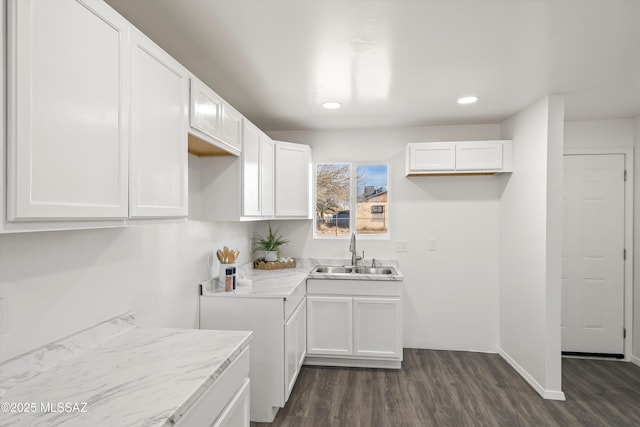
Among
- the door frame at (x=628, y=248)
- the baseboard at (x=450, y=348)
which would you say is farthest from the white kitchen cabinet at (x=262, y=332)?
the door frame at (x=628, y=248)

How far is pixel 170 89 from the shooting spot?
155 cm

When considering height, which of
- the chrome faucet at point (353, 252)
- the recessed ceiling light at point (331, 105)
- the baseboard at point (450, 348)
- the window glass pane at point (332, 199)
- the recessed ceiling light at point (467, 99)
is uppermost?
the recessed ceiling light at point (467, 99)

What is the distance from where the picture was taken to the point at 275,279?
118 inches

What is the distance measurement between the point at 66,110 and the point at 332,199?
10.3ft

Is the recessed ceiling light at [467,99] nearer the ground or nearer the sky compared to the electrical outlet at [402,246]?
nearer the sky

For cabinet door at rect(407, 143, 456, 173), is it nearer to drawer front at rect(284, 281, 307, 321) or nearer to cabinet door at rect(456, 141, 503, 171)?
cabinet door at rect(456, 141, 503, 171)

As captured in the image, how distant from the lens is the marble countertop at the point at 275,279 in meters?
2.50

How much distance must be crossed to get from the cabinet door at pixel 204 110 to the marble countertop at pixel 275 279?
44.3 inches

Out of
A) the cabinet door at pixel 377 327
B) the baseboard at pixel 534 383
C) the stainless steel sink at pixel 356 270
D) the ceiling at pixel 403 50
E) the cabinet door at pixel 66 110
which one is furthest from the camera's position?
the stainless steel sink at pixel 356 270

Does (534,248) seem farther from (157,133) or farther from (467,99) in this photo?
(157,133)

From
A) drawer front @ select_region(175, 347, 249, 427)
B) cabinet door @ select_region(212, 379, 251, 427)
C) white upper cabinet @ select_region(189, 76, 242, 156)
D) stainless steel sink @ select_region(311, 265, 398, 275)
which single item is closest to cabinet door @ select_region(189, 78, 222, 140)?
white upper cabinet @ select_region(189, 76, 242, 156)

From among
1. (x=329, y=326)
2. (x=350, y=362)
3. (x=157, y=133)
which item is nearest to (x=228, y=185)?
(x=157, y=133)

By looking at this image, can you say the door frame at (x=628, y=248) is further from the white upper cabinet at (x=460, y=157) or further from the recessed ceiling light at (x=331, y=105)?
the recessed ceiling light at (x=331, y=105)

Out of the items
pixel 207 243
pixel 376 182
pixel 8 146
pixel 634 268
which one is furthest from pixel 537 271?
pixel 8 146
